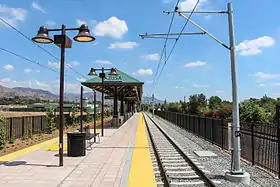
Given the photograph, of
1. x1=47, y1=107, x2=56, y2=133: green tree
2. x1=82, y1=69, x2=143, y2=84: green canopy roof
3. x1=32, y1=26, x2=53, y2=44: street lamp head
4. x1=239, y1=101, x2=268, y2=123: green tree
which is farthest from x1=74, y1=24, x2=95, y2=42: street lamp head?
x1=82, y1=69, x2=143, y2=84: green canopy roof

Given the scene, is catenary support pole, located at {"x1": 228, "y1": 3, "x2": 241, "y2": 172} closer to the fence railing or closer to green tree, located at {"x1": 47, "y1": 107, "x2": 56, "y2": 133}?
the fence railing

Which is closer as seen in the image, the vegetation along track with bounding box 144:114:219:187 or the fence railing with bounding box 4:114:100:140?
the vegetation along track with bounding box 144:114:219:187

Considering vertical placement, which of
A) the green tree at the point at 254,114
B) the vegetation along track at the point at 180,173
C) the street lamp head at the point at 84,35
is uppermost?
the street lamp head at the point at 84,35

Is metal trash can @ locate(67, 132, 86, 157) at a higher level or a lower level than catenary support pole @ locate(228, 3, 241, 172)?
lower

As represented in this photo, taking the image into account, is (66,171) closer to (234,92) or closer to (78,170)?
(78,170)

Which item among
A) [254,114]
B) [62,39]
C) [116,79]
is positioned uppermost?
[116,79]

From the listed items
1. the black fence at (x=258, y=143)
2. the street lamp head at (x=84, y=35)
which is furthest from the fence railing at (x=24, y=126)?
the black fence at (x=258, y=143)

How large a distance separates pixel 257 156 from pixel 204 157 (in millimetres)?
1933

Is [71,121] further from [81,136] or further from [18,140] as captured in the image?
[81,136]

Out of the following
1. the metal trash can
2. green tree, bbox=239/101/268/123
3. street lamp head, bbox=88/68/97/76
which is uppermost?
street lamp head, bbox=88/68/97/76

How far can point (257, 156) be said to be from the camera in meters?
8.52

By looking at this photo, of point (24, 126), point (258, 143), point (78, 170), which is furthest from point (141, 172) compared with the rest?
point (24, 126)

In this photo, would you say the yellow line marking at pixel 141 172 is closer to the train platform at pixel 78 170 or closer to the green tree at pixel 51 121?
the train platform at pixel 78 170

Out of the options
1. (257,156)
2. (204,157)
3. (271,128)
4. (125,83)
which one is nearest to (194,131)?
(125,83)
